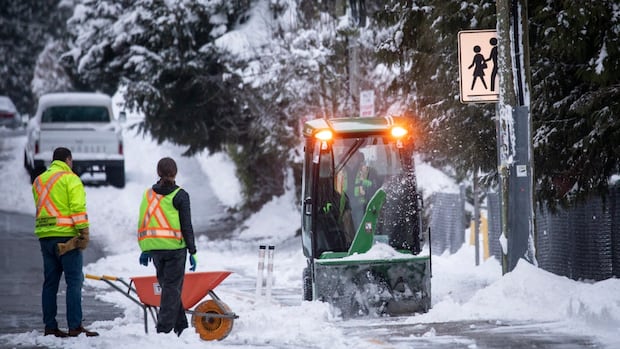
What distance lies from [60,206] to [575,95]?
6.55 meters

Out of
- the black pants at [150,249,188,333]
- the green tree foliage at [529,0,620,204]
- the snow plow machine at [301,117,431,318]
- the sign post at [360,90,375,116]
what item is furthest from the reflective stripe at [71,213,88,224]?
the sign post at [360,90,375,116]

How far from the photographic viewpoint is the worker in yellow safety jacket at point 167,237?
9.70m

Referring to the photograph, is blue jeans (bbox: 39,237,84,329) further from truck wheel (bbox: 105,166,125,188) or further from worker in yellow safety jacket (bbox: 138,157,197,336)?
truck wheel (bbox: 105,166,125,188)

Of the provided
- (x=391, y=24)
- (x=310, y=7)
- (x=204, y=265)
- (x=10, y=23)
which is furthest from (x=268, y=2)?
(x=10, y=23)

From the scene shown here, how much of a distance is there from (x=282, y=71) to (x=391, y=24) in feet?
23.7

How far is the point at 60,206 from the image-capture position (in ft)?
33.8

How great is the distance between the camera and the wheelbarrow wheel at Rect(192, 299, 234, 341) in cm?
981

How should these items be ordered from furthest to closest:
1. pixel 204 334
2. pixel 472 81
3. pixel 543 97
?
pixel 543 97, pixel 472 81, pixel 204 334

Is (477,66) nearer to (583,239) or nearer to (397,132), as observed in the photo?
(397,132)

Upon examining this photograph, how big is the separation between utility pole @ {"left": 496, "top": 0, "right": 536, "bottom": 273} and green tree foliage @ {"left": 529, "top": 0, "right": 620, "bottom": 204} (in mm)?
505

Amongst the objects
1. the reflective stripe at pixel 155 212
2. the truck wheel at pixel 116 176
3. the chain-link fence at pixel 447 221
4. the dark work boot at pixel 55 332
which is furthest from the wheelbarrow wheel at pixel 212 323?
the truck wheel at pixel 116 176

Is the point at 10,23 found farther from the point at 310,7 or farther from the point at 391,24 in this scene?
the point at 391,24

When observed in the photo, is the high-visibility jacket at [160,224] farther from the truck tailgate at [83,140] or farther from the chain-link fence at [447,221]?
the truck tailgate at [83,140]

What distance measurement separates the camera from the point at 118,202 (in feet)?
99.2
